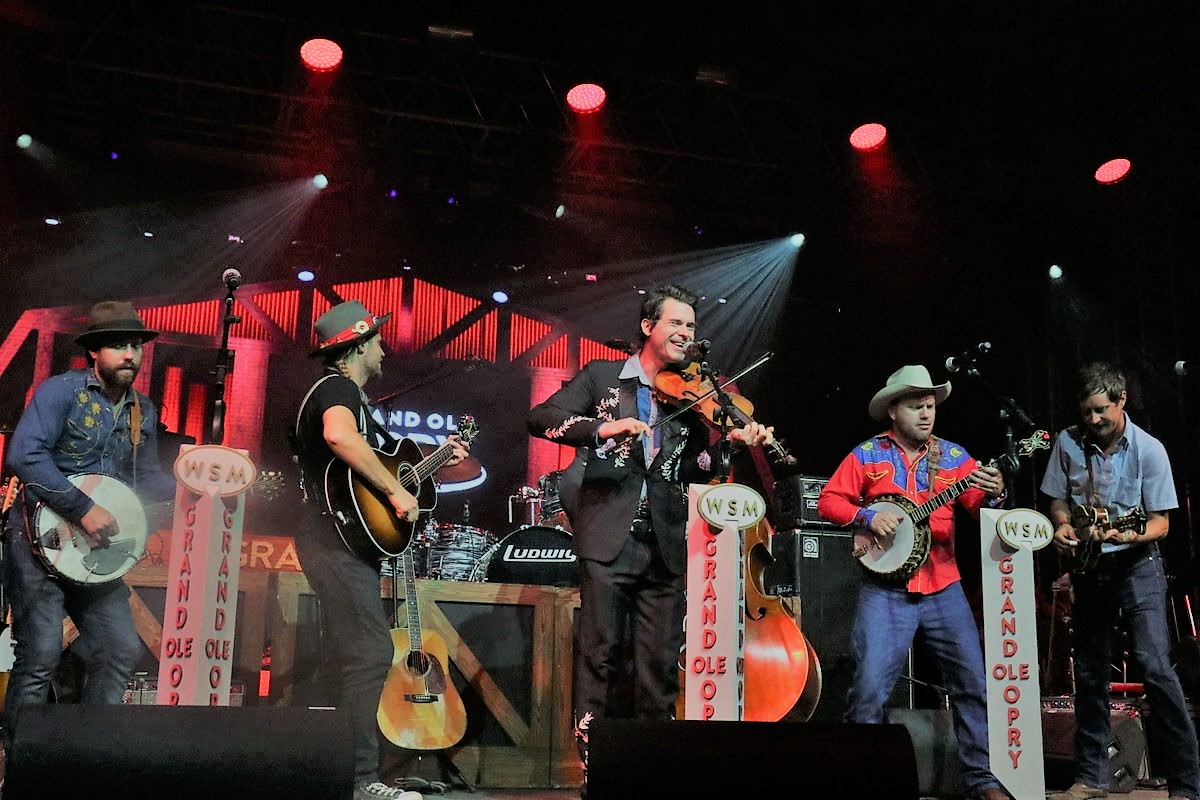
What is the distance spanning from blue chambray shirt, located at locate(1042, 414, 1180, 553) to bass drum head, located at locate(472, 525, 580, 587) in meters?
3.21

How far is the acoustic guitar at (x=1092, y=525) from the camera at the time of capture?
214 inches

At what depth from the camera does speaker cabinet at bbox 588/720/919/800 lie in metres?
2.91

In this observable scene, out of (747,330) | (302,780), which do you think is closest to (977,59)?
(747,330)

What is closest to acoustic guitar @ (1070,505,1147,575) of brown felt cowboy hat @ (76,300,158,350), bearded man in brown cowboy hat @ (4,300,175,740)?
bearded man in brown cowboy hat @ (4,300,175,740)

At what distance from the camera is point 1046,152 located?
10641 mm

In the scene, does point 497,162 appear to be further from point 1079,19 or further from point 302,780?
point 302,780

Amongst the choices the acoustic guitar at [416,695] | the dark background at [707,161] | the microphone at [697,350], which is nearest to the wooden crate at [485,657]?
the acoustic guitar at [416,695]

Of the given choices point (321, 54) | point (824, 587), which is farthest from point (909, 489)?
point (321, 54)

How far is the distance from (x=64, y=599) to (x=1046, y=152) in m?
9.51

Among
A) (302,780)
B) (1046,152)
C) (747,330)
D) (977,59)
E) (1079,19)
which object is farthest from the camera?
(747,330)

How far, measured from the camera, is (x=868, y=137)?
10914 millimetres

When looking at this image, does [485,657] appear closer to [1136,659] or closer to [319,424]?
[319,424]

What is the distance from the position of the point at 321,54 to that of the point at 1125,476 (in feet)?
24.5

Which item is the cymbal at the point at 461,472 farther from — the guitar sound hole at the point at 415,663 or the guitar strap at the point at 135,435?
the guitar strap at the point at 135,435
